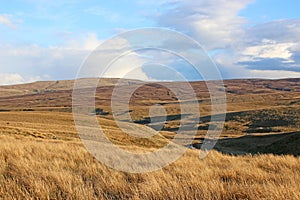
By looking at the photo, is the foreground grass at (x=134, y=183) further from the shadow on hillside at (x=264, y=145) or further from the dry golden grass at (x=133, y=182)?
the shadow on hillside at (x=264, y=145)

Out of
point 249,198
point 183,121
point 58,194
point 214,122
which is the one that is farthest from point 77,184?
point 183,121

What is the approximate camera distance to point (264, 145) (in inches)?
1596

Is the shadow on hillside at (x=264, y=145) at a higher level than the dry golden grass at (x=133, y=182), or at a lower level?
lower

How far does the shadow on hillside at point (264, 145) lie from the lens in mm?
30367

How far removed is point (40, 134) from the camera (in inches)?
1105

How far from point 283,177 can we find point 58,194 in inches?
178

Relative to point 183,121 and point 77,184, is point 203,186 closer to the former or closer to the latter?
point 77,184

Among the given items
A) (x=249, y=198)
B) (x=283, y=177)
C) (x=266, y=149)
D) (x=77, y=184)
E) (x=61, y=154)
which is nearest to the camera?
(x=249, y=198)

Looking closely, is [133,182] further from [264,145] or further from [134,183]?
[264,145]

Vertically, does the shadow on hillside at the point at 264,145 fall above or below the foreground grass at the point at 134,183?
below

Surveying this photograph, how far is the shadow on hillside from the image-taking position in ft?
99.6

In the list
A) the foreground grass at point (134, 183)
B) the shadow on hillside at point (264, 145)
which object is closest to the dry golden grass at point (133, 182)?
the foreground grass at point (134, 183)

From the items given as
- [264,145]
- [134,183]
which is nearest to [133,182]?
[134,183]

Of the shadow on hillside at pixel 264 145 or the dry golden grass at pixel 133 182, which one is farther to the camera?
the shadow on hillside at pixel 264 145
